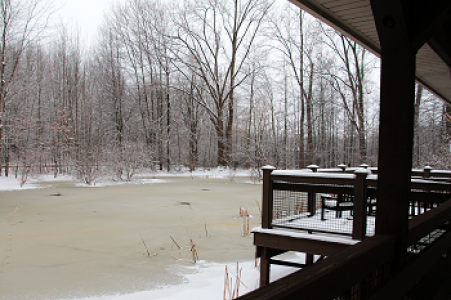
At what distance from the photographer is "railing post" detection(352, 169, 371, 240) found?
342 centimetres

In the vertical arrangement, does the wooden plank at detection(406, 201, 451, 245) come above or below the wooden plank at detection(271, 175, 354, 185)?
below

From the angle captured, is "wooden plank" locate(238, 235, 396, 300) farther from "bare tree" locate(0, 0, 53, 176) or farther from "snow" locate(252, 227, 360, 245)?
"bare tree" locate(0, 0, 53, 176)

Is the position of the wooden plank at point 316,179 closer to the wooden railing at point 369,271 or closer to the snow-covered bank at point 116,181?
the wooden railing at point 369,271

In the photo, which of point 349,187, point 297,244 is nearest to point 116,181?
point 297,244

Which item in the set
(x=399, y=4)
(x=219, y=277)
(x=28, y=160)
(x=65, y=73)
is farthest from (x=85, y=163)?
(x=399, y=4)

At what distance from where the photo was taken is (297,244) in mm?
3756

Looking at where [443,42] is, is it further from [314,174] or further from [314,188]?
[314,188]

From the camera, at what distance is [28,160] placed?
14.4 meters

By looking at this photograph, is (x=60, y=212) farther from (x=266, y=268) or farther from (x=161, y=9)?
(x=161, y=9)

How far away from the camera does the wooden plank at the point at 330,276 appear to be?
35.0 inches

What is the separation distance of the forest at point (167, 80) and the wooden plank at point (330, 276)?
1506 cm

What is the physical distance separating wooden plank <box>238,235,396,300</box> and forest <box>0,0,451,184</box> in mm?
15056

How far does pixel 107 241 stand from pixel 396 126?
576 centimetres

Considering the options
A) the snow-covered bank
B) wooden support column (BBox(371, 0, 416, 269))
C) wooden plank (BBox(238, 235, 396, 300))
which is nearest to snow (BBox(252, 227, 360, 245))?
wooden support column (BBox(371, 0, 416, 269))
